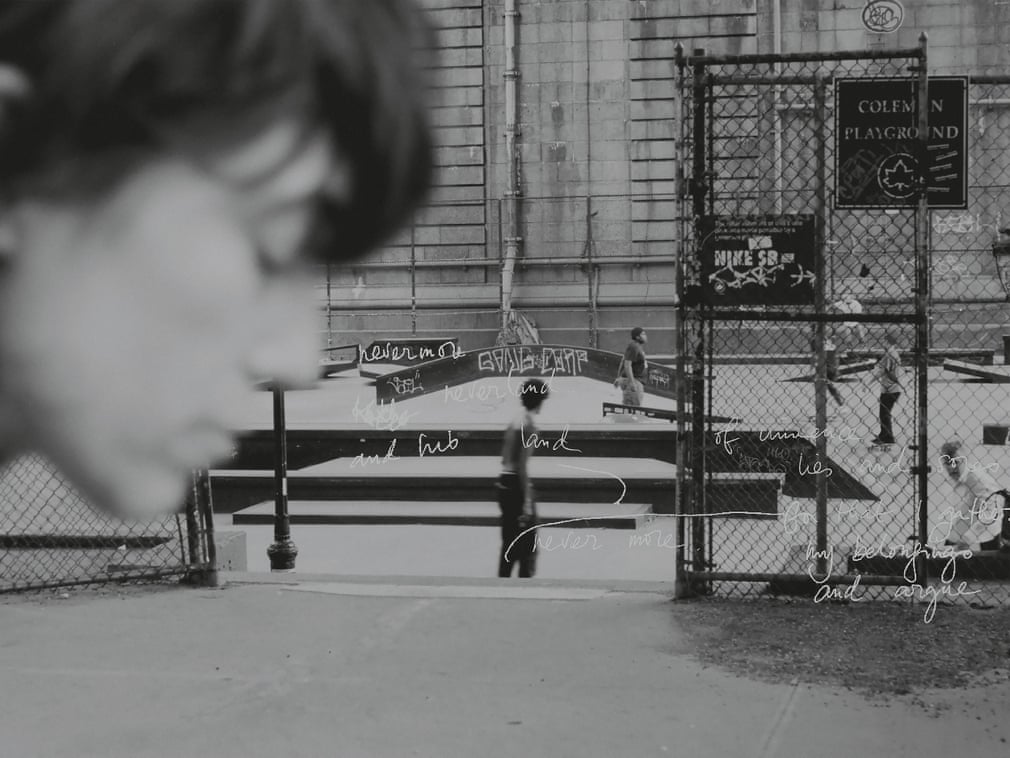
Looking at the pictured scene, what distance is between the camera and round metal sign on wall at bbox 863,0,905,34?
70.8 feet

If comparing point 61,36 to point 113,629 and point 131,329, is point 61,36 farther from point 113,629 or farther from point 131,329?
point 113,629

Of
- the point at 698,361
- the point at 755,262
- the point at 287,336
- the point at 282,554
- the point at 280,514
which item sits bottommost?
the point at 282,554

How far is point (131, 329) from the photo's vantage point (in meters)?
0.64

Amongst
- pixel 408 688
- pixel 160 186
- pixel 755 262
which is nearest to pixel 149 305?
pixel 160 186

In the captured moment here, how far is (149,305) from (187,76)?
0.12 metres

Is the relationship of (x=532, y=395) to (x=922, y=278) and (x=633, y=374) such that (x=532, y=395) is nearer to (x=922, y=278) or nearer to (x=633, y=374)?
(x=922, y=278)

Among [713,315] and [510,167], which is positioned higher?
[510,167]

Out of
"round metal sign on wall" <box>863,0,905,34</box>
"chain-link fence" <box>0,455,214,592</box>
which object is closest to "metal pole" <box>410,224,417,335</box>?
"round metal sign on wall" <box>863,0,905,34</box>

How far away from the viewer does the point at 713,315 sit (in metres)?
7.16

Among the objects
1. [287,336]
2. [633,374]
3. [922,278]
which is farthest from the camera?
[633,374]

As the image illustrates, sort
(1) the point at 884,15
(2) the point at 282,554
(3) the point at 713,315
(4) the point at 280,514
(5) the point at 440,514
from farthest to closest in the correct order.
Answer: (1) the point at 884,15 < (5) the point at 440,514 < (2) the point at 282,554 < (4) the point at 280,514 < (3) the point at 713,315

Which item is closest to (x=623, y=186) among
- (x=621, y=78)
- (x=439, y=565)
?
(x=621, y=78)

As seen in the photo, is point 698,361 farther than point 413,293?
No

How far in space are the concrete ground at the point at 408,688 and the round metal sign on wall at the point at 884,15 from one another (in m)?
16.7
